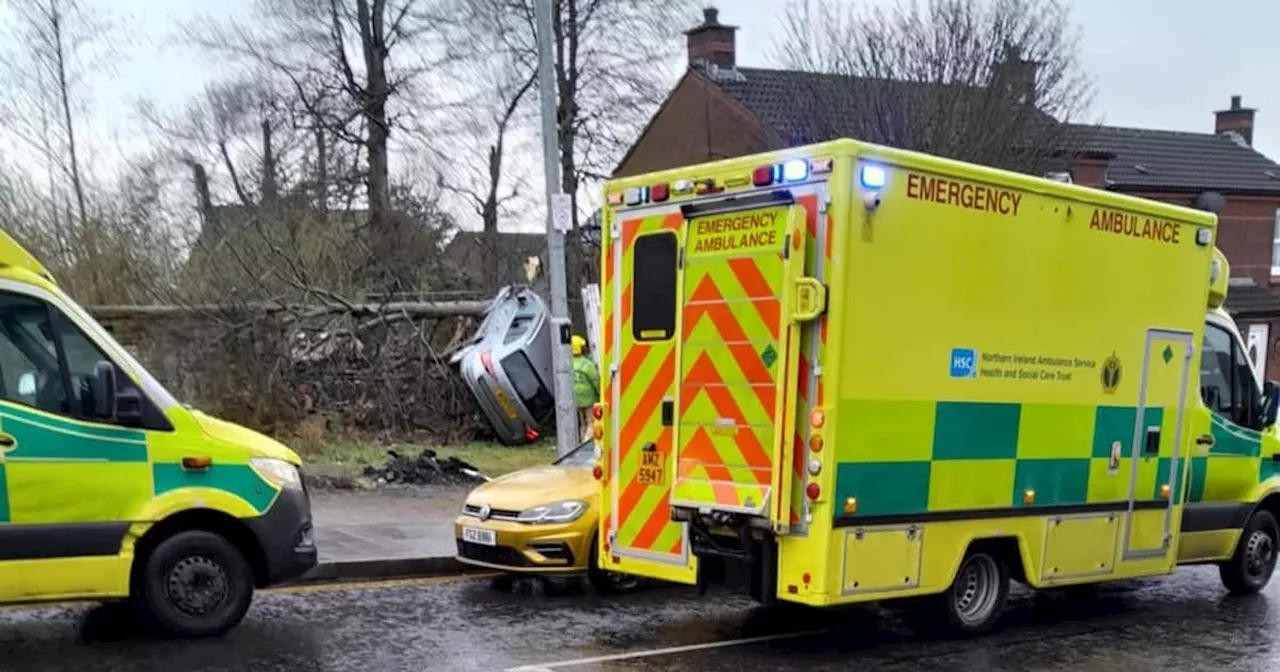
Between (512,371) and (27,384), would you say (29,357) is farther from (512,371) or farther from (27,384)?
(512,371)

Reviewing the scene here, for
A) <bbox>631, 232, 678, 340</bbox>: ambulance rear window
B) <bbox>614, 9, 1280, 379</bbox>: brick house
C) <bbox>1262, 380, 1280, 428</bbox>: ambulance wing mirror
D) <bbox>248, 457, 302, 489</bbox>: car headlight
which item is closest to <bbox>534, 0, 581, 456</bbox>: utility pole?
<bbox>631, 232, 678, 340</bbox>: ambulance rear window

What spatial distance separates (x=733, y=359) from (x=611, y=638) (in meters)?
2.00

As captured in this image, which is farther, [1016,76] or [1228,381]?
[1016,76]

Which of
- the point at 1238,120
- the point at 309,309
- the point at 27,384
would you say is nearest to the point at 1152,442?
the point at 27,384

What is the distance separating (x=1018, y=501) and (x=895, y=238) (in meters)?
2.06

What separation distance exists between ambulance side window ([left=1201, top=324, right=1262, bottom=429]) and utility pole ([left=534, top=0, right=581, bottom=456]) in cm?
596

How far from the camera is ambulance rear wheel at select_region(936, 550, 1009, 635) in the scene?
776 centimetres

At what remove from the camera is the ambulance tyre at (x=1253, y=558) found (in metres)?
9.94

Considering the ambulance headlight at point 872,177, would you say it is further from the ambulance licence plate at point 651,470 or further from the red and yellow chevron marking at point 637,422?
the ambulance licence plate at point 651,470

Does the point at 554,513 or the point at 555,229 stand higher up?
the point at 555,229

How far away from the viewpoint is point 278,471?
25.0 feet

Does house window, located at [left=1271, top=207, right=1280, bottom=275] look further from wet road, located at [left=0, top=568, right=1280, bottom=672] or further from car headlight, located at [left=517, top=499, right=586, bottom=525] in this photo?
car headlight, located at [left=517, top=499, right=586, bottom=525]

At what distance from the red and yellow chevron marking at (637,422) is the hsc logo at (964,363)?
68.2 inches

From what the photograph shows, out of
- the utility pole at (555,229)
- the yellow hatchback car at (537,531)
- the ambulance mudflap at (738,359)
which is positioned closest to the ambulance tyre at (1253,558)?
the yellow hatchback car at (537,531)
